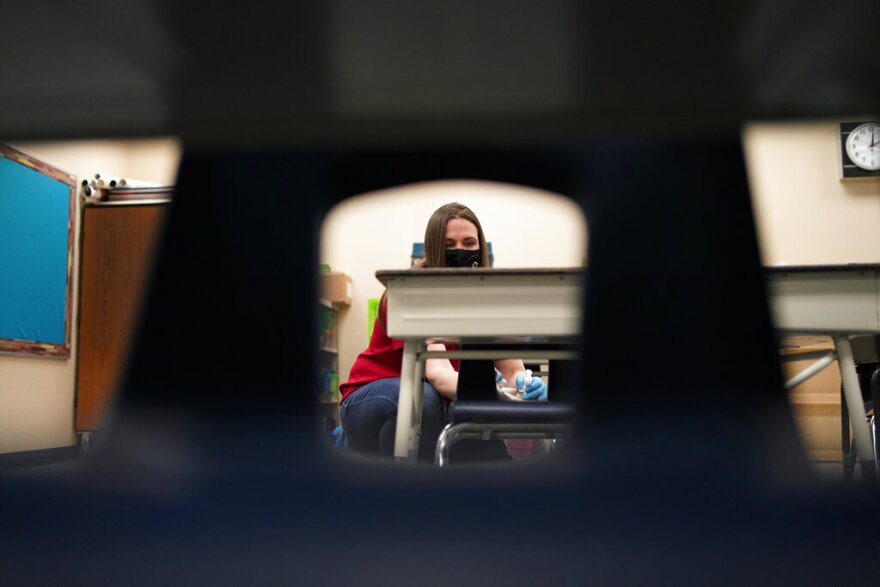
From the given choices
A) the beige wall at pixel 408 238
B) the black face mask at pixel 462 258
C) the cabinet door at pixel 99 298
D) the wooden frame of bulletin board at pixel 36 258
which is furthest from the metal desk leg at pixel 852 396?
the beige wall at pixel 408 238

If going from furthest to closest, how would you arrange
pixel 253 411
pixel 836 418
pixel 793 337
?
pixel 836 418 → pixel 793 337 → pixel 253 411

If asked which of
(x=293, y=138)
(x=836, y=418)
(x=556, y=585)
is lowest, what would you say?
(x=836, y=418)

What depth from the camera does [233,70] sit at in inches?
7.4

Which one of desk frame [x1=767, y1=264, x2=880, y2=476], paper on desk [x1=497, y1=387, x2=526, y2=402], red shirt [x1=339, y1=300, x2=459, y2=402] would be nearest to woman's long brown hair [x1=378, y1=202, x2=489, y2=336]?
red shirt [x1=339, y1=300, x2=459, y2=402]

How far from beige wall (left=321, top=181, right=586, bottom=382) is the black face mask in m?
2.16

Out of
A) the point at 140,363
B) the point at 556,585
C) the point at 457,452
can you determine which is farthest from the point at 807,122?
the point at 457,452

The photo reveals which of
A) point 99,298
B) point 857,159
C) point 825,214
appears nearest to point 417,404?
point 99,298

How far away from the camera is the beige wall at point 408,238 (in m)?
3.69

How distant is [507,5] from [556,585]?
0.15 meters

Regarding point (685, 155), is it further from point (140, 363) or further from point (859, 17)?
point (140, 363)

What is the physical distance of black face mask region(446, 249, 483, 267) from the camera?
1.44 m

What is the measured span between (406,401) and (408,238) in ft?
8.73

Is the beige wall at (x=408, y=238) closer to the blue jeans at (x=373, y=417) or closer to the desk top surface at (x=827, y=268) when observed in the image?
the blue jeans at (x=373, y=417)

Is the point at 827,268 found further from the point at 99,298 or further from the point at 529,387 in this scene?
the point at 99,298
